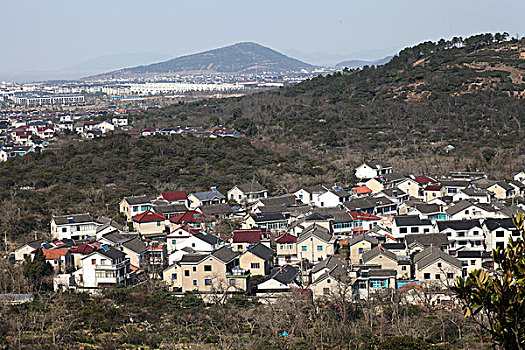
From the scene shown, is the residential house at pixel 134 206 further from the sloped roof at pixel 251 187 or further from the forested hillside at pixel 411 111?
the forested hillside at pixel 411 111

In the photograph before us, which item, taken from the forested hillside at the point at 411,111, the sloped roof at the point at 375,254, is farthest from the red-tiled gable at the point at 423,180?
the sloped roof at the point at 375,254

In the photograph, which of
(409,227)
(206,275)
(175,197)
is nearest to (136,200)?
(175,197)

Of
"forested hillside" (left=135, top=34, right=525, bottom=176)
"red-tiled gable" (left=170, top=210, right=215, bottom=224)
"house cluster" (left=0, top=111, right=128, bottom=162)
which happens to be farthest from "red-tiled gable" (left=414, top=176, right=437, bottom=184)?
"house cluster" (left=0, top=111, right=128, bottom=162)

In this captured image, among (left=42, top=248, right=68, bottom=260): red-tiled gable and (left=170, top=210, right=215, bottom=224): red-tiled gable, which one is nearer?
(left=42, top=248, right=68, bottom=260): red-tiled gable

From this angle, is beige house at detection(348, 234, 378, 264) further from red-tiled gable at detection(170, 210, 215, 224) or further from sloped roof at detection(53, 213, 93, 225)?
sloped roof at detection(53, 213, 93, 225)

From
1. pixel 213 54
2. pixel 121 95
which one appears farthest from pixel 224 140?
pixel 213 54

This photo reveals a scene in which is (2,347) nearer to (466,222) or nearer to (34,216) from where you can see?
(34,216)

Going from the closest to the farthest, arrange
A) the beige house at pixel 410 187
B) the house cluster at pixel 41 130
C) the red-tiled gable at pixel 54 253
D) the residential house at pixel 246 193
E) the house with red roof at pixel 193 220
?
the red-tiled gable at pixel 54 253, the house with red roof at pixel 193 220, the residential house at pixel 246 193, the beige house at pixel 410 187, the house cluster at pixel 41 130
